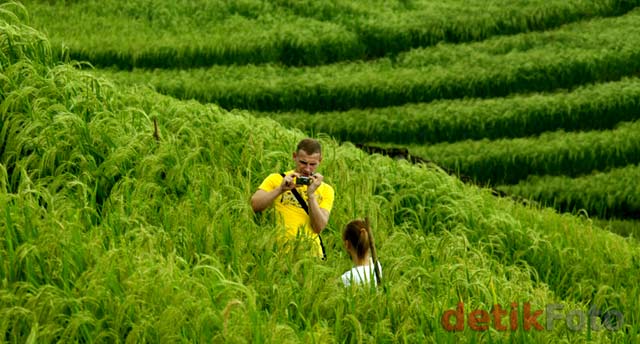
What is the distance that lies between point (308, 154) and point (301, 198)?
0.41 meters

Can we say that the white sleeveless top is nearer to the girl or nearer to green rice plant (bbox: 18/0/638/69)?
the girl

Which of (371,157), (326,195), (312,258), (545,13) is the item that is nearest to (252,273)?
(312,258)

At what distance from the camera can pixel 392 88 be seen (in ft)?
72.9

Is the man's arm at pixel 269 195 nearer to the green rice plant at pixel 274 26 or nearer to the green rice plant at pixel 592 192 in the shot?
the green rice plant at pixel 592 192

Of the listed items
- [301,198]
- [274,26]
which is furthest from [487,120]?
[301,198]

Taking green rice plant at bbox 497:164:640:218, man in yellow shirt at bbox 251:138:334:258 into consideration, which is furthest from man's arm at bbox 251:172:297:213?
green rice plant at bbox 497:164:640:218

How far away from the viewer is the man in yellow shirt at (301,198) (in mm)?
6598

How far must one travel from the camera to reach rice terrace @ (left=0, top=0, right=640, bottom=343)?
540 cm

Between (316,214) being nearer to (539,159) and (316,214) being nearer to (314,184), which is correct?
(314,184)

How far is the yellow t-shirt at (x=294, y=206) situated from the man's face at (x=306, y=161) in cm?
21

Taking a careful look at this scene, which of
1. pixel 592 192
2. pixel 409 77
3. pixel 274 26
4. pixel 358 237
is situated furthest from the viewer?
pixel 274 26

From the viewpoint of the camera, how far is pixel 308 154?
6570 millimetres

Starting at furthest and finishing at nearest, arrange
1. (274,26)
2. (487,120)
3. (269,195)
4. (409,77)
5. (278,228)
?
1. (274,26)
2. (409,77)
3. (487,120)
4. (269,195)
5. (278,228)

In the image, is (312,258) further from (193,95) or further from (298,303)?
(193,95)
